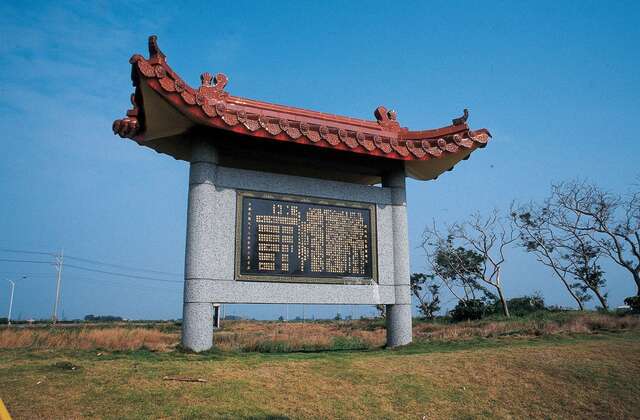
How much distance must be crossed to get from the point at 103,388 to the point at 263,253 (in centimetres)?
439

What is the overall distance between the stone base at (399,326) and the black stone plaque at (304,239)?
989mm

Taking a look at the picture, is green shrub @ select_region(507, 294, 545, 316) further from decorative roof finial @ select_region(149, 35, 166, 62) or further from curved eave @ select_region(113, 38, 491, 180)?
decorative roof finial @ select_region(149, 35, 166, 62)

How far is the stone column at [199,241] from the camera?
941cm

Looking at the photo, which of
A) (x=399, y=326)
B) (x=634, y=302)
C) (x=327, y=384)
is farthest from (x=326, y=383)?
(x=634, y=302)

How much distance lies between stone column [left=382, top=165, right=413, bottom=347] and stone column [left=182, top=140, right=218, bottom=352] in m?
4.11

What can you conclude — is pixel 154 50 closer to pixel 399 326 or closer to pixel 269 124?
pixel 269 124

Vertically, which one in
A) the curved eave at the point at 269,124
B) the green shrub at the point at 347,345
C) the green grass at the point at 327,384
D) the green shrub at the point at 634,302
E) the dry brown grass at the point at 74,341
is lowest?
the green grass at the point at 327,384

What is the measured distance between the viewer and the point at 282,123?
10.1m

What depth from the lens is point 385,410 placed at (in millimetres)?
6488

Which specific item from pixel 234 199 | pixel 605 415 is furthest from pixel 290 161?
pixel 605 415

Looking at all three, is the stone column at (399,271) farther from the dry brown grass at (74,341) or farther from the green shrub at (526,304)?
the green shrub at (526,304)

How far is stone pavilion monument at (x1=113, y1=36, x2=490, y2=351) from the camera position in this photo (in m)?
9.52

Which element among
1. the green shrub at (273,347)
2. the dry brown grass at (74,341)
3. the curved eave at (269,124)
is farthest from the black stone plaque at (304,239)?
the dry brown grass at (74,341)

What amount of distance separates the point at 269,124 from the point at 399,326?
5235 millimetres
